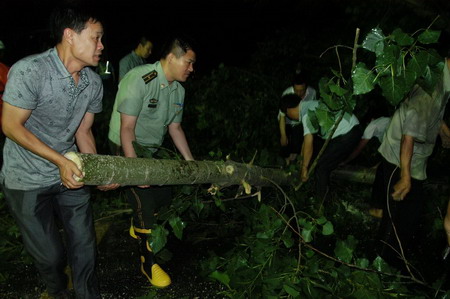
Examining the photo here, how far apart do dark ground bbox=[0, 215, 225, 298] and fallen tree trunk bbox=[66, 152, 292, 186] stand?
88 cm

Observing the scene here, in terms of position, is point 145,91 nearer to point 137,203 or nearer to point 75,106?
point 75,106

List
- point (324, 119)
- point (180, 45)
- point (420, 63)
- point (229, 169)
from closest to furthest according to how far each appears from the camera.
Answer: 1. point (420, 63)
2. point (324, 119)
3. point (229, 169)
4. point (180, 45)

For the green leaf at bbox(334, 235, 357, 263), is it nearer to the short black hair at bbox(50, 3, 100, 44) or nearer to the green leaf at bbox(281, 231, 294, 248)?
the green leaf at bbox(281, 231, 294, 248)

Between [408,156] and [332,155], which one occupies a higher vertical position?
[408,156]

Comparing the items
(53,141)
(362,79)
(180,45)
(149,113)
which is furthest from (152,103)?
(362,79)

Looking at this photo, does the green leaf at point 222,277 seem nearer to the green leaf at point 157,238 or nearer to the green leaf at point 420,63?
the green leaf at point 157,238

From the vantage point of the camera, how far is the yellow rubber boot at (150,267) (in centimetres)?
300

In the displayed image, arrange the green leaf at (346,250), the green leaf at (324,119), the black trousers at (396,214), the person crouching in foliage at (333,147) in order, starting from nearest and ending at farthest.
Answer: the green leaf at (324,119)
the green leaf at (346,250)
the black trousers at (396,214)
the person crouching in foliage at (333,147)

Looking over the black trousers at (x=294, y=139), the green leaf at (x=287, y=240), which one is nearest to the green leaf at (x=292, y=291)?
the green leaf at (x=287, y=240)

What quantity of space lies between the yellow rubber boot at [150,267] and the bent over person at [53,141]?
0.60 meters

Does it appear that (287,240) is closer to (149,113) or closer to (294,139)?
(149,113)

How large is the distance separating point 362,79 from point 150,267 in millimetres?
2072

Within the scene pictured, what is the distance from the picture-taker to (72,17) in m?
2.13

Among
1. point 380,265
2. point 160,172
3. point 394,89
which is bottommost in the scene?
point 380,265
